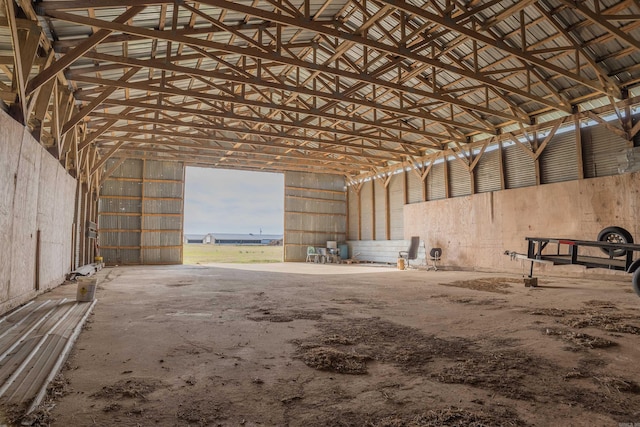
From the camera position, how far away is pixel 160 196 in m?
17.7

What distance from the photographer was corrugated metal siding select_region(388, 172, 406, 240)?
18.4 metres

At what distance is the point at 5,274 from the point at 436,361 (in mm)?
5685

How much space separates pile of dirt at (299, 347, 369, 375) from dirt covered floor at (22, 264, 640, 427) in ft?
0.05

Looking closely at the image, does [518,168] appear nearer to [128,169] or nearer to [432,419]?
[432,419]

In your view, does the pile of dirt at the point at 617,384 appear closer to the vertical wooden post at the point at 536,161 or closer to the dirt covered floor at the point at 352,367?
the dirt covered floor at the point at 352,367

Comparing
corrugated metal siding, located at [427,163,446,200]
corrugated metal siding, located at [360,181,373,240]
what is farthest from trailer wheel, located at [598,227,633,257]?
corrugated metal siding, located at [360,181,373,240]

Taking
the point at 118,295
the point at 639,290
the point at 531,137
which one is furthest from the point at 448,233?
the point at 118,295

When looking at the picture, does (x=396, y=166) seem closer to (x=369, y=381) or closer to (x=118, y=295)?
(x=118, y=295)

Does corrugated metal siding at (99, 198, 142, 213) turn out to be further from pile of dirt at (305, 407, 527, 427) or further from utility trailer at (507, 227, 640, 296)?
pile of dirt at (305, 407, 527, 427)

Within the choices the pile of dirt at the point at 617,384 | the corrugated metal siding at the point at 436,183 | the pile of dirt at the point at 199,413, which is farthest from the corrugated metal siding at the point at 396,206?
the pile of dirt at the point at 199,413

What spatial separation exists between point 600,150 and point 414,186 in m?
7.90

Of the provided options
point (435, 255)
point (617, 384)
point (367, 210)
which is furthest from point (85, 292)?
point (367, 210)

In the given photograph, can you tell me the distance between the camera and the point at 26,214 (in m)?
5.83

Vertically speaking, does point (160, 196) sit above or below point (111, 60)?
below
